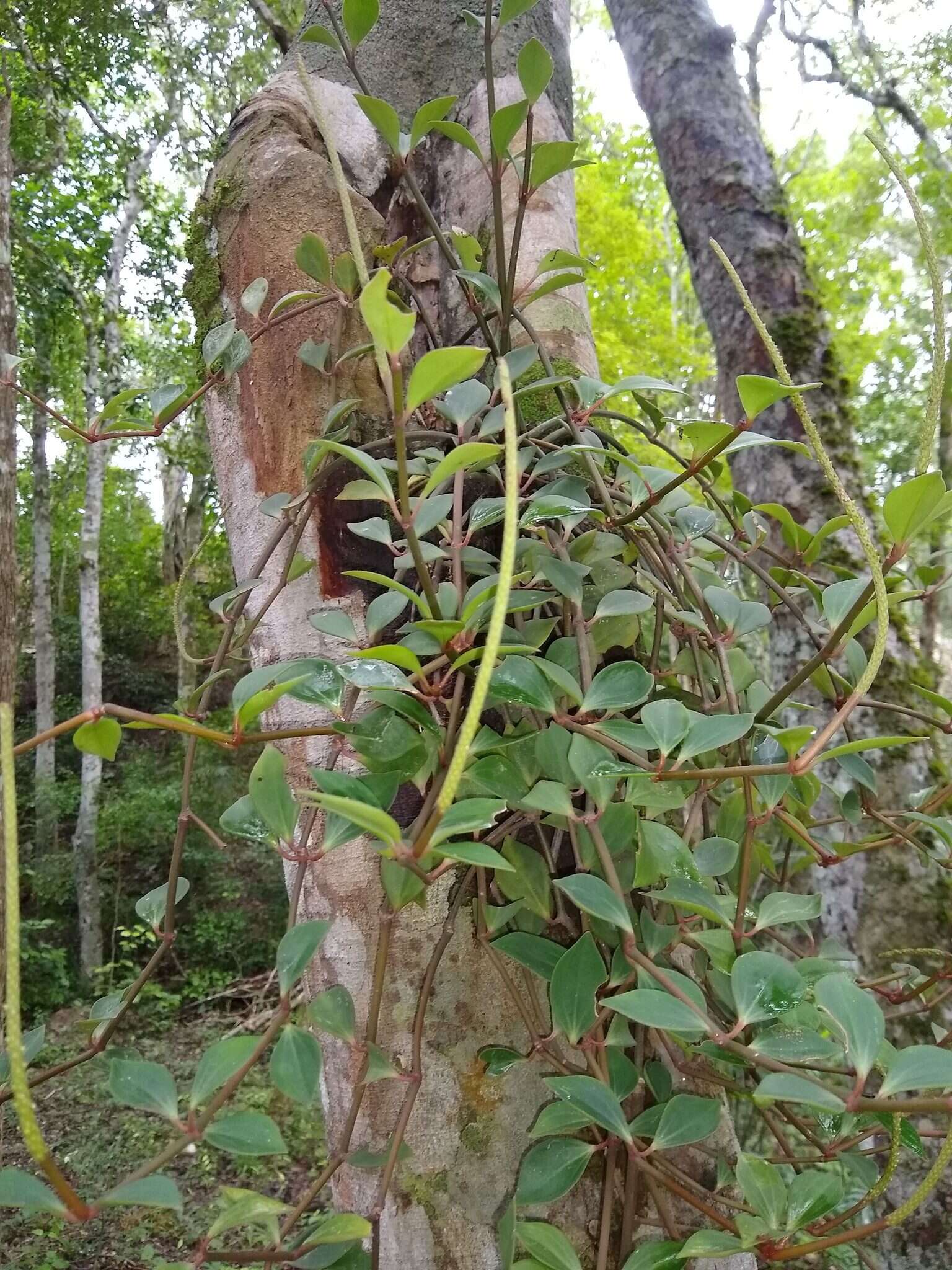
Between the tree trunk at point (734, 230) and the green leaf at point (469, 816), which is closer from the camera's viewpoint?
the green leaf at point (469, 816)

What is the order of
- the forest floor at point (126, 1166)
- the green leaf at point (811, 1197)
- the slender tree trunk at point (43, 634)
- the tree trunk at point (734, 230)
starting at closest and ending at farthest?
the green leaf at point (811, 1197) < the tree trunk at point (734, 230) < the forest floor at point (126, 1166) < the slender tree trunk at point (43, 634)

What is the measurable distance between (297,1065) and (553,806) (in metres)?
0.15

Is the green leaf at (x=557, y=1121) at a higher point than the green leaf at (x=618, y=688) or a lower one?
lower

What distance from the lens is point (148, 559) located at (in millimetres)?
8320

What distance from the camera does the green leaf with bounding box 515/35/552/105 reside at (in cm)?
45

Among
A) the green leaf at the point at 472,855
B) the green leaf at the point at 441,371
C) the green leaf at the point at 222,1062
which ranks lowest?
the green leaf at the point at 222,1062

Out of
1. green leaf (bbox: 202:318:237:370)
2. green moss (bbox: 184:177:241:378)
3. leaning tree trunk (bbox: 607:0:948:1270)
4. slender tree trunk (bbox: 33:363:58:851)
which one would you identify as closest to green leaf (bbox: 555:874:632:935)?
green leaf (bbox: 202:318:237:370)

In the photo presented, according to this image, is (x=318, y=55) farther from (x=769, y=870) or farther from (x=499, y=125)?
(x=769, y=870)

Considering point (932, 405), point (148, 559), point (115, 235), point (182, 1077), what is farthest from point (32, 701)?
point (932, 405)

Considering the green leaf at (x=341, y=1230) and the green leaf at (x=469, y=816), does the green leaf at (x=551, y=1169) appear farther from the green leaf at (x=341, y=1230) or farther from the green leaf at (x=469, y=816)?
the green leaf at (x=469, y=816)

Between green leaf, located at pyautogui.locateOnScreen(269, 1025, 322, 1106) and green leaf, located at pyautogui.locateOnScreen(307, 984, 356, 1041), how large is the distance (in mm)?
23

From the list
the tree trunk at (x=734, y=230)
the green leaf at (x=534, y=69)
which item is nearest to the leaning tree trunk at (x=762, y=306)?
the tree trunk at (x=734, y=230)

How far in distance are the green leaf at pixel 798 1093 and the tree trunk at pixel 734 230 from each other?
4.01 feet

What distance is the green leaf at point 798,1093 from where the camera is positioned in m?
0.28
